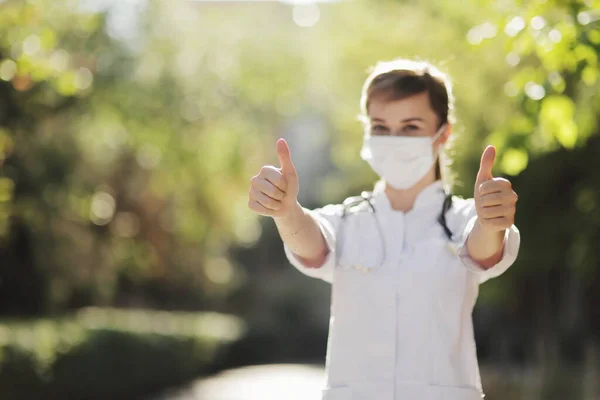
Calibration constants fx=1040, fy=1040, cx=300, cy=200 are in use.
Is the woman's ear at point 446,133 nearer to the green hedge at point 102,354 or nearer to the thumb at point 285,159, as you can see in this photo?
the thumb at point 285,159

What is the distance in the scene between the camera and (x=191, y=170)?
20.5 meters

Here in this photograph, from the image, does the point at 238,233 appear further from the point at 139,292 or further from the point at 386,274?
the point at 386,274

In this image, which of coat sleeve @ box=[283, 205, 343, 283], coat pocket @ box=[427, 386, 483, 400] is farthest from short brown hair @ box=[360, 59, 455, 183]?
coat pocket @ box=[427, 386, 483, 400]

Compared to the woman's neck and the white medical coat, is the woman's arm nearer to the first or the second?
the white medical coat

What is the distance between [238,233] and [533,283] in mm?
9642

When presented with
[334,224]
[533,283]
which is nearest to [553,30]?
[334,224]

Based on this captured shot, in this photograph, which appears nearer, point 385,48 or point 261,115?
point 385,48

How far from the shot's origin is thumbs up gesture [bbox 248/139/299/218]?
3088 millimetres

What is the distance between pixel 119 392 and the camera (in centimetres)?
2077

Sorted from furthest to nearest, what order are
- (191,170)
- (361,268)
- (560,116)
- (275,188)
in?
1. (191,170)
2. (560,116)
3. (361,268)
4. (275,188)

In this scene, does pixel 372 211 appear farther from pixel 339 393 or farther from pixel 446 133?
pixel 339 393

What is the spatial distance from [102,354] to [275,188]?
1689 centimetres

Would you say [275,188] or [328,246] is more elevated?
[275,188]

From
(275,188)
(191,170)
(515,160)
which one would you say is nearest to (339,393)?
(275,188)
